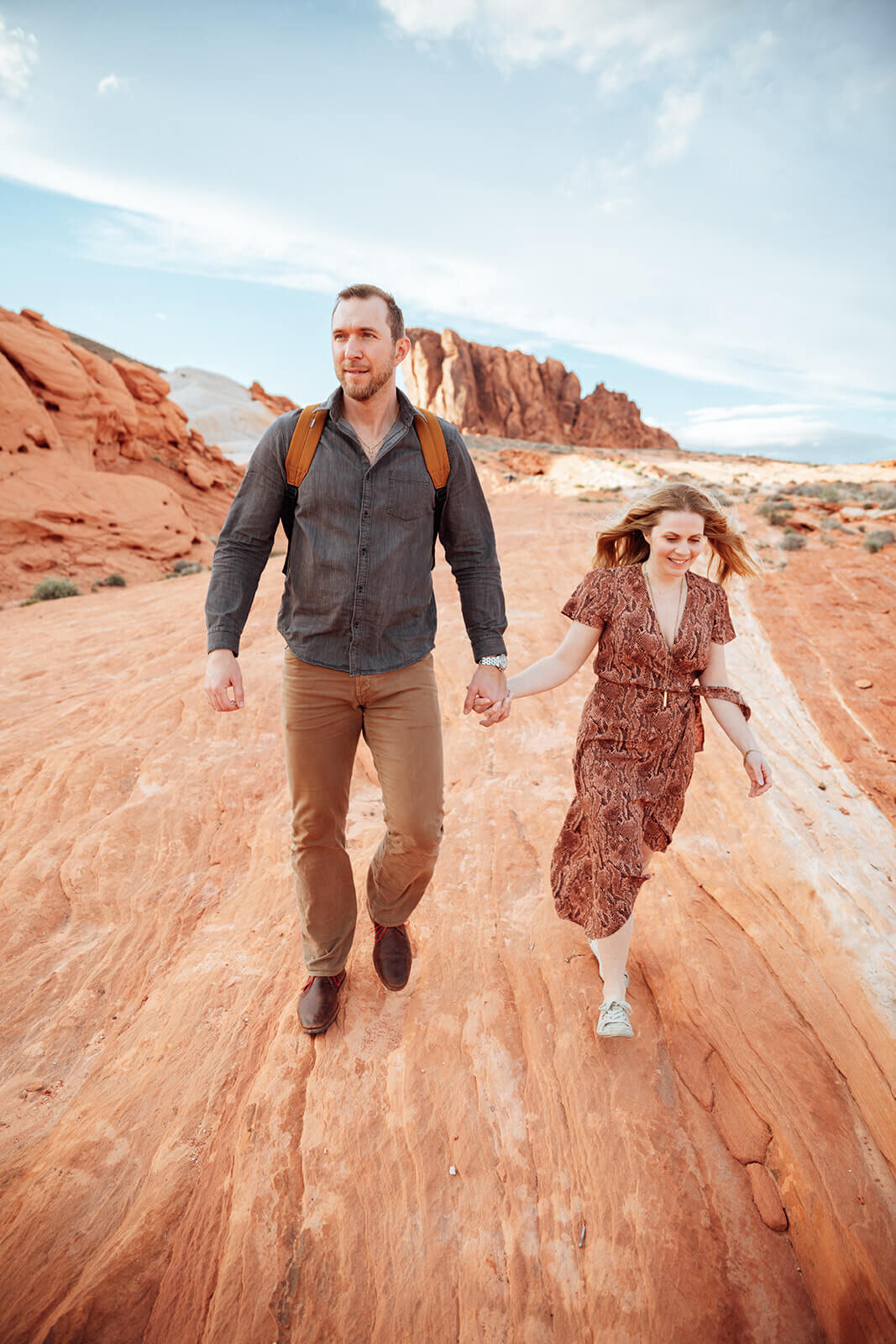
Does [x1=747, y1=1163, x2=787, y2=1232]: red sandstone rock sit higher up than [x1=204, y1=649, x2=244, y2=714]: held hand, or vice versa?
[x1=204, y1=649, x2=244, y2=714]: held hand

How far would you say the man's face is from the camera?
219 centimetres

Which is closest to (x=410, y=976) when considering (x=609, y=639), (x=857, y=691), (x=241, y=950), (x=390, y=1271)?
(x=241, y=950)

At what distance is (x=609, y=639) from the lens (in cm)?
237

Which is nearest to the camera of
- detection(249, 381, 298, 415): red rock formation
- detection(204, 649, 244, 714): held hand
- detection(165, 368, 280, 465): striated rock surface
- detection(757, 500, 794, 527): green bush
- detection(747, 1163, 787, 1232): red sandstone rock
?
detection(747, 1163, 787, 1232): red sandstone rock

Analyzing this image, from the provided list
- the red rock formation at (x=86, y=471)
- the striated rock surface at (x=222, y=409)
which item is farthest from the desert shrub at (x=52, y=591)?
the striated rock surface at (x=222, y=409)

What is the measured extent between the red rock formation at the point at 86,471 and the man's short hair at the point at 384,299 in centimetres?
1349

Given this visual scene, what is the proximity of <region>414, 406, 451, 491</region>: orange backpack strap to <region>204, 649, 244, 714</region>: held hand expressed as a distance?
921 millimetres

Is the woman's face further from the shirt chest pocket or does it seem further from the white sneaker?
the white sneaker

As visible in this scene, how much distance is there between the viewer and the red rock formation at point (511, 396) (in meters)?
60.4

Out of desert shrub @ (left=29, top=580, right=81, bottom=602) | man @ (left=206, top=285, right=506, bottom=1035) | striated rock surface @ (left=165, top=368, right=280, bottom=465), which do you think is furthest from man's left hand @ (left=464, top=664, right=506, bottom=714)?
striated rock surface @ (left=165, top=368, right=280, bottom=465)

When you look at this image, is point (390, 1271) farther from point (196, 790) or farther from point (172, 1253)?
point (196, 790)

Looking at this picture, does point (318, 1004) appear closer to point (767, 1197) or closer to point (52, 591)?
point (767, 1197)

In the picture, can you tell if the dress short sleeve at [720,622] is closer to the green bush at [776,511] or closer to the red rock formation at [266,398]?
the green bush at [776,511]

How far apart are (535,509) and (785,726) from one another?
1050 cm
